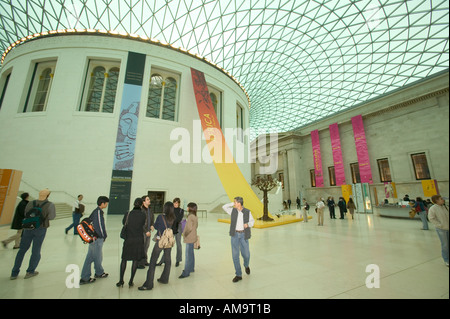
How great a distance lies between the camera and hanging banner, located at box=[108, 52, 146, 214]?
17375mm

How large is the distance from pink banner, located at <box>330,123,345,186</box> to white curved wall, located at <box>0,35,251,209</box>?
1896 centimetres

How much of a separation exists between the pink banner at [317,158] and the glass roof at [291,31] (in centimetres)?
822

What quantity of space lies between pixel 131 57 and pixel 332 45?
82.6ft

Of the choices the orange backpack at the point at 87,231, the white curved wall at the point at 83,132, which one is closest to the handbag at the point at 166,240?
the orange backpack at the point at 87,231

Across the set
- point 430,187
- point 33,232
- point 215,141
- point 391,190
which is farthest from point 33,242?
point 391,190

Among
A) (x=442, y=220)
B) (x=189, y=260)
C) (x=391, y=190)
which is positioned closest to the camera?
(x=189, y=260)

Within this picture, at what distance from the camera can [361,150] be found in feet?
89.2

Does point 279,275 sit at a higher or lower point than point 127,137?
lower

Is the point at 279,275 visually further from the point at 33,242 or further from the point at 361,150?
the point at 361,150

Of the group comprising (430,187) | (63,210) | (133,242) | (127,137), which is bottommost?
(63,210)

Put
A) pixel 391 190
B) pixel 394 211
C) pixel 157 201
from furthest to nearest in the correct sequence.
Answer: pixel 391 190 → pixel 157 201 → pixel 394 211

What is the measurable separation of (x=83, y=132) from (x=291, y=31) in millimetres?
26608
